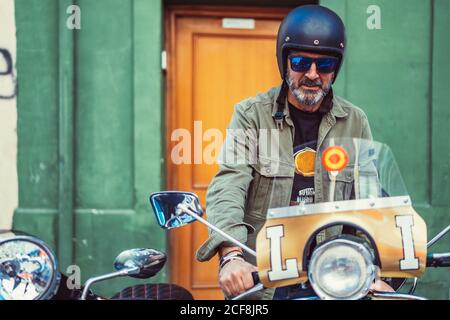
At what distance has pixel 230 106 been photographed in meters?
5.24

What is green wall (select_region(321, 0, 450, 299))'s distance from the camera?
5008 millimetres

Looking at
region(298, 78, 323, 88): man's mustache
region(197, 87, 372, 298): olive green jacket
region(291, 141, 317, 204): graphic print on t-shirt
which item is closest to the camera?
region(291, 141, 317, 204): graphic print on t-shirt

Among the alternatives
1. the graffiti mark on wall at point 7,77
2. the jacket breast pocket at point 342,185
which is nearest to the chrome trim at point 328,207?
the jacket breast pocket at point 342,185

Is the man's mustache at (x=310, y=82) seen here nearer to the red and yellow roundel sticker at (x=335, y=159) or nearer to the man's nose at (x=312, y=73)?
the man's nose at (x=312, y=73)

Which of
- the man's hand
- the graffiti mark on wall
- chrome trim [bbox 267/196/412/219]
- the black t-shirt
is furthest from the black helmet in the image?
the graffiti mark on wall

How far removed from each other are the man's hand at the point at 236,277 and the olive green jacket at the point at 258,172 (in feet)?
0.44

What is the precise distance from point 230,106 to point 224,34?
0.63 m

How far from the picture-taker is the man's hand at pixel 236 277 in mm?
1666

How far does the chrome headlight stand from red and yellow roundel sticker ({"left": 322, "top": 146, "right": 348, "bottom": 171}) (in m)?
0.23

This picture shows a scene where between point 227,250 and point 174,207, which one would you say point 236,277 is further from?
point 174,207

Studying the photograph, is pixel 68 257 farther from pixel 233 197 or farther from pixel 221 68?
pixel 233 197

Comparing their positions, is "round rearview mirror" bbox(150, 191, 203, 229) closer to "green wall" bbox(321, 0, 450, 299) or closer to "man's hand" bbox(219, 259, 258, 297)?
"man's hand" bbox(219, 259, 258, 297)

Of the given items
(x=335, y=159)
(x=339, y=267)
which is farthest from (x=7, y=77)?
(x=339, y=267)

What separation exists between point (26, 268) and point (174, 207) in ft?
1.42
